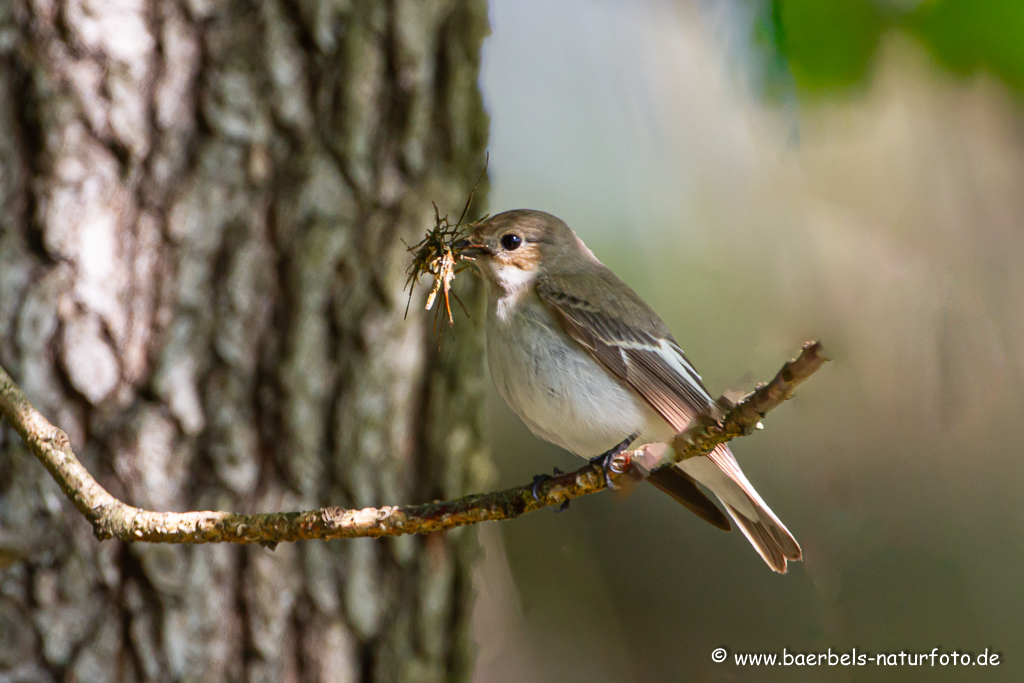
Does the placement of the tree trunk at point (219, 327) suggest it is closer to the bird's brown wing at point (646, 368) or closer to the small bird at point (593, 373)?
the small bird at point (593, 373)

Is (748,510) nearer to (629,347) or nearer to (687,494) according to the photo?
(687,494)

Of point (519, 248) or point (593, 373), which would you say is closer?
point (593, 373)

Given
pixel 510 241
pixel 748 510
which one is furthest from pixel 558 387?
pixel 748 510

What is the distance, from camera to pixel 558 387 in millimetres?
2820

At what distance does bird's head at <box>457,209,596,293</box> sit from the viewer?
318 centimetres

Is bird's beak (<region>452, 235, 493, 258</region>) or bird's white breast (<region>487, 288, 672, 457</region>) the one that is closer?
bird's white breast (<region>487, 288, 672, 457</region>)

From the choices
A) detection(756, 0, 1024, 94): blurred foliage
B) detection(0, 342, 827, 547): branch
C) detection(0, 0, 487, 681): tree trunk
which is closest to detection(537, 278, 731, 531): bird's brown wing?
detection(0, 0, 487, 681): tree trunk

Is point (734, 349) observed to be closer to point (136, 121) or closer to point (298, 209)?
point (298, 209)

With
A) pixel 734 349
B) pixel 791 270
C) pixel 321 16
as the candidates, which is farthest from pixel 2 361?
pixel 734 349

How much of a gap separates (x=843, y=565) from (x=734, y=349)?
4.02ft

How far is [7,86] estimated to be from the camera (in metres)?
2.60

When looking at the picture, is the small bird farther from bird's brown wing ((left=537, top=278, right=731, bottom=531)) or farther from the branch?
the branch

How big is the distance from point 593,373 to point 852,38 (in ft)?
4.63

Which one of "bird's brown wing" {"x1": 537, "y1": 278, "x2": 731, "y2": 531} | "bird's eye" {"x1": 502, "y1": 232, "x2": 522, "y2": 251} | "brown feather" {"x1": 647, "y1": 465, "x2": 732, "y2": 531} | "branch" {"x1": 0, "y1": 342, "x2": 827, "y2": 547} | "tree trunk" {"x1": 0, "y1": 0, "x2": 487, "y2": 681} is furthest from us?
"bird's eye" {"x1": 502, "y1": 232, "x2": 522, "y2": 251}
